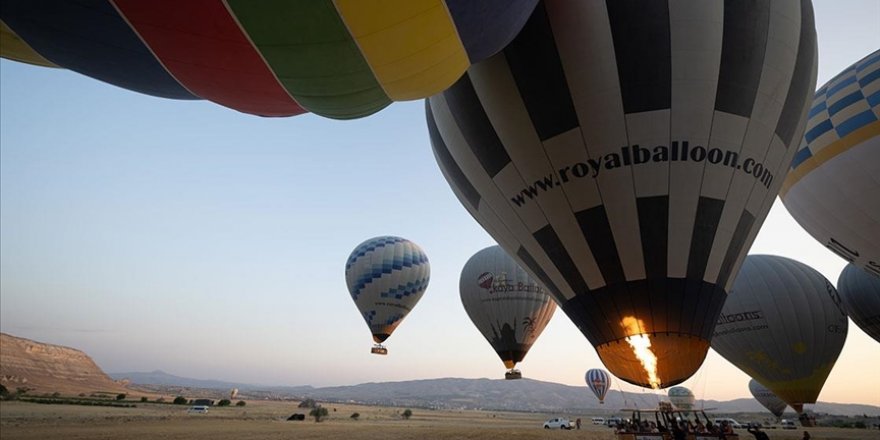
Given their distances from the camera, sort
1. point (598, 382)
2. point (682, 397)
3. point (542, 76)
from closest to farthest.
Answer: point (542, 76) → point (598, 382) → point (682, 397)

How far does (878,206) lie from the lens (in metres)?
10.8

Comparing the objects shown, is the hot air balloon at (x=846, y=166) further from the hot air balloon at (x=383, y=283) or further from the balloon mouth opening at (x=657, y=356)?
the hot air balloon at (x=383, y=283)

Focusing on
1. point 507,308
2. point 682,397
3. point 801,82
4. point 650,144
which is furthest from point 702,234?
point 682,397

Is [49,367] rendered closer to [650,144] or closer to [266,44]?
[266,44]

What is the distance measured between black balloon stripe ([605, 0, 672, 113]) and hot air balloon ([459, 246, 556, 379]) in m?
13.4

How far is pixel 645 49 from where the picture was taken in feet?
21.2

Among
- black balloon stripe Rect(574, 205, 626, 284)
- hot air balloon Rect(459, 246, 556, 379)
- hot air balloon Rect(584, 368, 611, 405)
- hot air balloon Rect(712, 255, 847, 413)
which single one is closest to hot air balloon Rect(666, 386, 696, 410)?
hot air balloon Rect(584, 368, 611, 405)

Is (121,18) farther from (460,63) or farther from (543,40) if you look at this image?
(543,40)

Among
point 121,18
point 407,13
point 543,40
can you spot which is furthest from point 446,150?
point 121,18

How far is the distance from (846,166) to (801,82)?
5876 millimetres

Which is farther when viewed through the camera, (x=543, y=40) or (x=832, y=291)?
(x=832, y=291)

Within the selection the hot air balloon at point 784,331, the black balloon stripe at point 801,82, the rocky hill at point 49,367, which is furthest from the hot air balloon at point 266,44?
the rocky hill at point 49,367

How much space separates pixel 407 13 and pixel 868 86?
13.8m

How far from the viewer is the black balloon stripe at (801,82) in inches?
283
